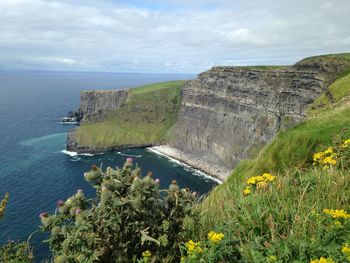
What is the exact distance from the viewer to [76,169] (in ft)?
343

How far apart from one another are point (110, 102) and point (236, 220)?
193m

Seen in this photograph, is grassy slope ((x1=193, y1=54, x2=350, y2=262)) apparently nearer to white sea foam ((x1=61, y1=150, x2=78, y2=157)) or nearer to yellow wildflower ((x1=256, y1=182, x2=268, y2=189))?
yellow wildflower ((x1=256, y1=182, x2=268, y2=189))

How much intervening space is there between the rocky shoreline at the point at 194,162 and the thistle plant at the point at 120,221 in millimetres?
93612

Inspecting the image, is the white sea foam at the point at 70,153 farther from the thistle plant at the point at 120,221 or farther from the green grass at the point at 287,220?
the thistle plant at the point at 120,221

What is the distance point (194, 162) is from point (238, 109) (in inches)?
919

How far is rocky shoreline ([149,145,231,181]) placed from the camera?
10686 cm

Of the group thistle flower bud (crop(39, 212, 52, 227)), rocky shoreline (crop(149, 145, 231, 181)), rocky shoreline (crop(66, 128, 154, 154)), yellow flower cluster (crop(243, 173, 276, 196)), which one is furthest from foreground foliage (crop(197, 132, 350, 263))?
rocky shoreline (crop(66, 128, 154, 154))

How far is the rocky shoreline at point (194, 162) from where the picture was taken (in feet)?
351

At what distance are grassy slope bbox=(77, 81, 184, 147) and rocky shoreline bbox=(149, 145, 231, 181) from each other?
32.2ft

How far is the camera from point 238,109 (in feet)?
370

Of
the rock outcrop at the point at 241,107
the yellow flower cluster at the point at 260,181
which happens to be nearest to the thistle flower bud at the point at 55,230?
the yellow flower cluster at the point at 260,181

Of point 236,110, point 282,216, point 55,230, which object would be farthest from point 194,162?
point 55,230

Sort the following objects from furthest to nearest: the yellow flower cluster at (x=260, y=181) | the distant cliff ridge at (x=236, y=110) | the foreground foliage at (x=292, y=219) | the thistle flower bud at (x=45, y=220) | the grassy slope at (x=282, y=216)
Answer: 1. the distant cliff ridge at (x=236, y=110)
2. the yellow flower cluster at (x=260, y=181)
3. the thistle flower bud at (x=45, y=220)
4. the grassy slope at (x=282, y=216)
5. the foreground foliage at (x=292, y=219)

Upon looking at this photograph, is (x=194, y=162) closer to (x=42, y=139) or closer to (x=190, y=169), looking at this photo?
(x=190, y=169)
